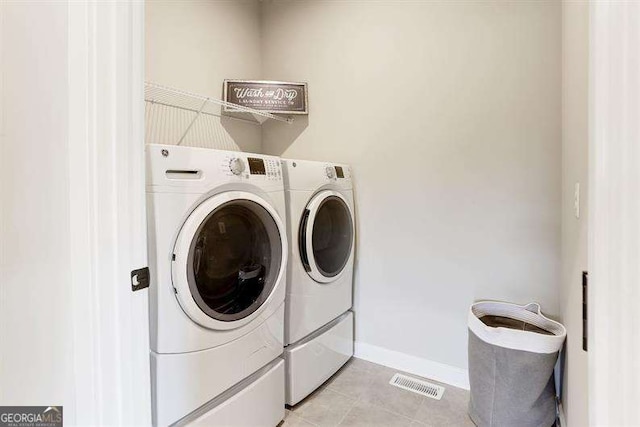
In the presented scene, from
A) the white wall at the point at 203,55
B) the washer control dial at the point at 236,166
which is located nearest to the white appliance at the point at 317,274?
the washer control dial at the point at 236,166

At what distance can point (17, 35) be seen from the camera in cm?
66

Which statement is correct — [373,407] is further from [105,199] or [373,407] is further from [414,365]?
[105,199]

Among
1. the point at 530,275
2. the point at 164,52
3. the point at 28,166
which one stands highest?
the point at 164,52

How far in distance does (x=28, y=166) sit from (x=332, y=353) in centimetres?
166

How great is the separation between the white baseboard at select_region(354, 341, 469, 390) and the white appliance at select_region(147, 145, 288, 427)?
78 cm

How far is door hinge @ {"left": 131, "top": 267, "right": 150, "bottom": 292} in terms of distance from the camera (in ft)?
2.54

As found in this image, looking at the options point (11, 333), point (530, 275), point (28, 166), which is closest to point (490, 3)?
point (530, 275)

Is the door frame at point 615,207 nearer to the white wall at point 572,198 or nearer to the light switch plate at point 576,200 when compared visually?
the white wall at point 572,198

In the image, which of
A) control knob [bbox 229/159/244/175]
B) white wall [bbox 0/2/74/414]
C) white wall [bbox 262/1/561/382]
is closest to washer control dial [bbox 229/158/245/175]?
control knob [bbox 229/159/244/175]

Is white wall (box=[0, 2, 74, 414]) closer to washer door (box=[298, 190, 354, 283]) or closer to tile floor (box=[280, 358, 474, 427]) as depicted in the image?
washer door (box=[298, 190, 354, 283])

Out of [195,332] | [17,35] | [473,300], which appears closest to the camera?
[17,35]

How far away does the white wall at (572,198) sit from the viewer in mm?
882

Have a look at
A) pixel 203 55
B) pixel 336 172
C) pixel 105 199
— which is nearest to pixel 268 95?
pixel 203 55

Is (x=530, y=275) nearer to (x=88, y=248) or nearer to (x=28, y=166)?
(x=88, y=248)
